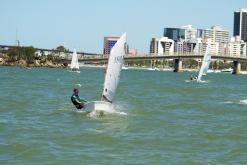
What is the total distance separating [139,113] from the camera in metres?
33.2

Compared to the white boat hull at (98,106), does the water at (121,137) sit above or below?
below

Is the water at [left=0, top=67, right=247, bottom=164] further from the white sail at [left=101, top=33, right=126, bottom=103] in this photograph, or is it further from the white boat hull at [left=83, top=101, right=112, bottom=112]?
the white sail at [left=101, top=33, right=126, bottom=103]

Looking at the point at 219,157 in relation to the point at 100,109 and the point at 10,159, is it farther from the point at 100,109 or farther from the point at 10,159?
the point at 100,109

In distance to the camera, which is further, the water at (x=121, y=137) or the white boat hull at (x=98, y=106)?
the white boat hull at (x=98, y=106)

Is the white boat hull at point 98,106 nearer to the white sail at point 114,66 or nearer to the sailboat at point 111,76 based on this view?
the sailboat at point 111,76

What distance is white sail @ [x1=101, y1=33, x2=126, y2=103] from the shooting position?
28.1 meters

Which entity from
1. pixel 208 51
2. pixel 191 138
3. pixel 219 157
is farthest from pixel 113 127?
pixel 208 51

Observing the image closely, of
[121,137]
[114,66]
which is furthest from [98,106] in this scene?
[121,137]

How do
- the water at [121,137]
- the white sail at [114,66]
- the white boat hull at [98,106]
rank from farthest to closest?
the white boat hull at [98,106]
the white sail at [114,66]
the water at [121,137]

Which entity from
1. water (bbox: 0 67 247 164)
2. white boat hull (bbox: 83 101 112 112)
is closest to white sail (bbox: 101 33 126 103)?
white boat hull (bbox: 83 101 112 112)

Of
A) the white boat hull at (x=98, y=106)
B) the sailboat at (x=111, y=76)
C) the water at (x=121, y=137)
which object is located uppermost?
the sailboat at (x=111, y=76)

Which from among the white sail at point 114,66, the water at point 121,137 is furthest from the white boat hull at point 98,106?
the water at point 121,137

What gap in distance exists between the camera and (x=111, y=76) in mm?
28578

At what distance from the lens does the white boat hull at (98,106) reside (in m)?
29.0
